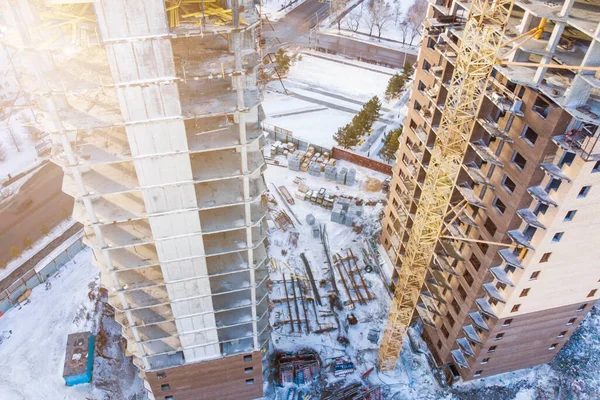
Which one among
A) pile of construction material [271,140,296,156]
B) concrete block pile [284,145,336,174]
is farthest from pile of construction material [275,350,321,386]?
pile of construction material [271,140,296,156]

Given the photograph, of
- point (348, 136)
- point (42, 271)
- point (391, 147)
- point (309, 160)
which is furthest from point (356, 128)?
point (42, 271)

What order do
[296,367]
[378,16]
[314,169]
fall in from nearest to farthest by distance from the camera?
[296,367] → [314,169] → [378,16]

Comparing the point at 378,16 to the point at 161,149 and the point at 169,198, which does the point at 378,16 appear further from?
the point at 161,149

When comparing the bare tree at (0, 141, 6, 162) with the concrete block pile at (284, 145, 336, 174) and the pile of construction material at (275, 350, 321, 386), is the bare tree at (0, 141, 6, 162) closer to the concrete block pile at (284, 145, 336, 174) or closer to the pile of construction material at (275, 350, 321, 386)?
the concrete block pile at (284, 145, 336, 174)

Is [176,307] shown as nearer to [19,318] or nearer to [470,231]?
[470,231]

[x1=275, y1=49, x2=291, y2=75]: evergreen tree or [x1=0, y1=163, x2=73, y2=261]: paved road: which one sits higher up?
[x1=275, y1=49, x2=291, y2=75]: evergreen tree

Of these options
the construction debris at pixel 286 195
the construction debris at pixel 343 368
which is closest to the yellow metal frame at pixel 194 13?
the construction debris at pixel 343 368
